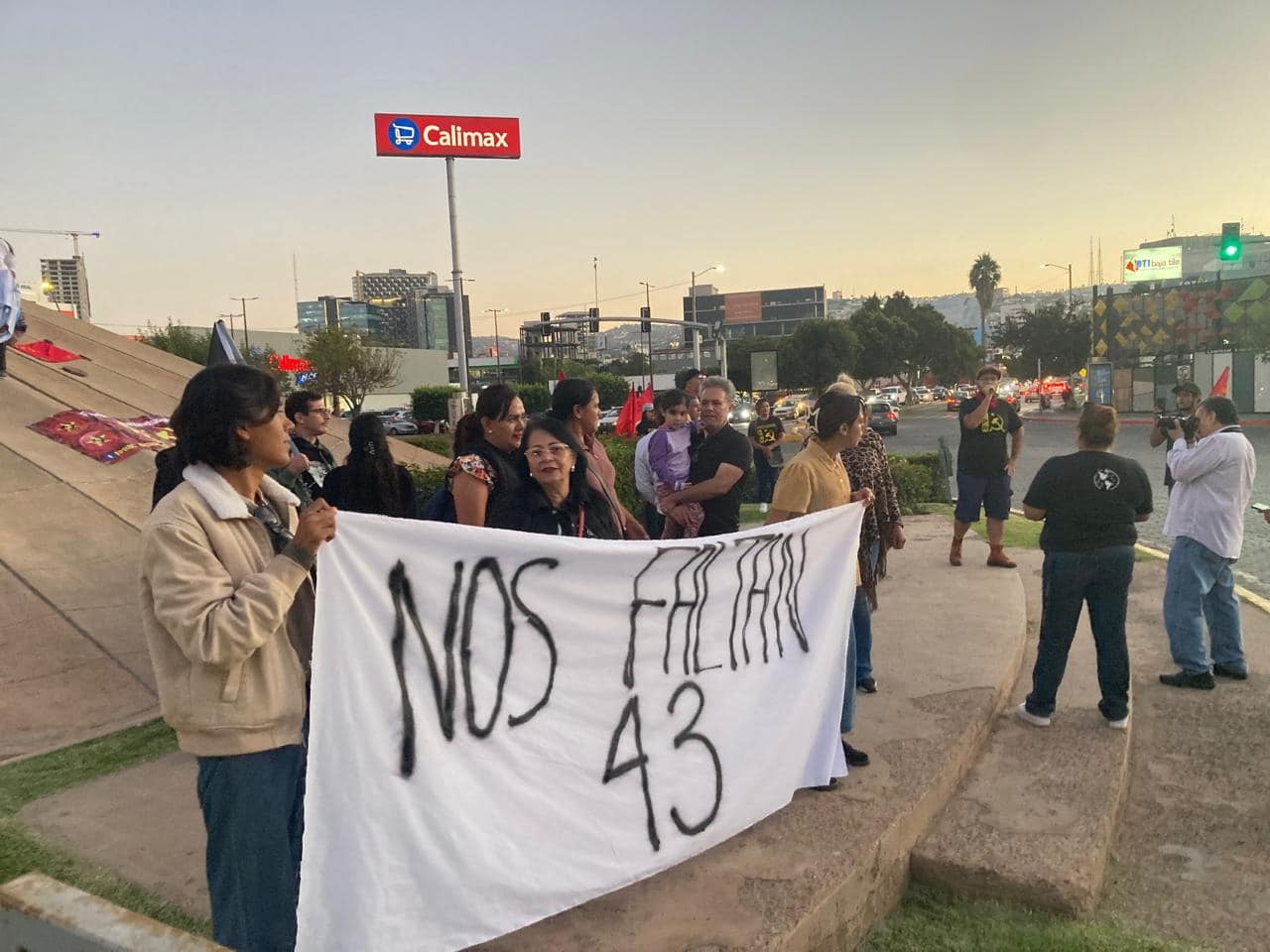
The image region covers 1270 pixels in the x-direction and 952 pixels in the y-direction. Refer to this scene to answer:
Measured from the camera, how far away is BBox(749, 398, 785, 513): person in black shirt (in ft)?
35.4

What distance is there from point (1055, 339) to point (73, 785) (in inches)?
2591

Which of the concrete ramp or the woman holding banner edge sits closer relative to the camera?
the woman holding banner edge

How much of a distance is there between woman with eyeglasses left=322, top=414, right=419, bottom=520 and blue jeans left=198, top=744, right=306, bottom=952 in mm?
2005

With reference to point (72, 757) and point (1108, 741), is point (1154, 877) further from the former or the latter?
point (72, 757)

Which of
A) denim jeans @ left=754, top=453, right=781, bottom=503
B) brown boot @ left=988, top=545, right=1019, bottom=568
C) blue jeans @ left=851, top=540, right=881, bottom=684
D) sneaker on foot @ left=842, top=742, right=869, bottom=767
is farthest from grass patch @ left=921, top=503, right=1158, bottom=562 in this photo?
sneaker on foot @ left=842, top=742, right=869, bottom=767

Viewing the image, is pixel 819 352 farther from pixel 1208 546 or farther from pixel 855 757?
pixel 855 757

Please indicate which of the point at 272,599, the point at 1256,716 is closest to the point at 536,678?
the point at 272,599

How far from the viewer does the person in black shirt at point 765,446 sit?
35.4 ft

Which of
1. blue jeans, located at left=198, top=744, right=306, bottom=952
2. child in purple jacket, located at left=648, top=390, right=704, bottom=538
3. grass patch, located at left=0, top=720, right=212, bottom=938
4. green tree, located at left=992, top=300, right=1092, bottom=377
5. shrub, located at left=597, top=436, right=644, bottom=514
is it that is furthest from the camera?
green tree, located at left=992, top=300, right=1092, bottom=377

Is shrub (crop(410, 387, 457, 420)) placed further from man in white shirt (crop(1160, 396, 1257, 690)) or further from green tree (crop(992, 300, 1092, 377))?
green tree (crop(992, 300, 1092, 377))

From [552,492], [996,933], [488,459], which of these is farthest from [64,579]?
[996,933]

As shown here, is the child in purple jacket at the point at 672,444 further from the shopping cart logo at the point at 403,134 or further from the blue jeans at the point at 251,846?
the shopping cart logo at the point at 403,134

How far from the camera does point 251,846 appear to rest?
2.02 m

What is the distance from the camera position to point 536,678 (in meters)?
2.45
